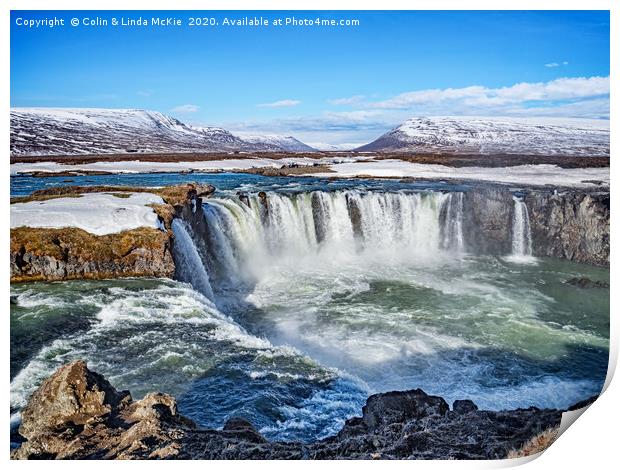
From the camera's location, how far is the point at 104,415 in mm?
5520

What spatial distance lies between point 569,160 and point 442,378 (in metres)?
14.0

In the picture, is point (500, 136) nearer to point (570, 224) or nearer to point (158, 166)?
point (570, 224)

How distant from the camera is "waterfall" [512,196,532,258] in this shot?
683 inches

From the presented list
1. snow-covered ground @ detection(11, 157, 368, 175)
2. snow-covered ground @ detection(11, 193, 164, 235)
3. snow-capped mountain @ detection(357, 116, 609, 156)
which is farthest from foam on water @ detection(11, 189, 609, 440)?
snow-covered ground @ detection(11, 157, 368, 175)

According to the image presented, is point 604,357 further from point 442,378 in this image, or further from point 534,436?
point 534,436

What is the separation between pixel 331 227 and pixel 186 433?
12375mm

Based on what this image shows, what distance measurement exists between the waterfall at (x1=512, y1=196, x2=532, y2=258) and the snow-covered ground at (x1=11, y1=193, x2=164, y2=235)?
519 inches

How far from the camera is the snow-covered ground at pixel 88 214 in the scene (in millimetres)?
8816

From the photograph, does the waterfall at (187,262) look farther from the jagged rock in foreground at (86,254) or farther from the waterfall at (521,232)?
the waterfall at (521,232)

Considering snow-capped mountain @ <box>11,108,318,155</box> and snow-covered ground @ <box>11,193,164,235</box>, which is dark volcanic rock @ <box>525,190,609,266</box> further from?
snow-covered ground @ <box>11,193,164,235</box>

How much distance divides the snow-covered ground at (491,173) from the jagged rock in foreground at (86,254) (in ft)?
41.9

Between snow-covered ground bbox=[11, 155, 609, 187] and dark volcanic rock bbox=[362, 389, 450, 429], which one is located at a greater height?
snow-covered ground bbox=[11, 155, 609, 187]

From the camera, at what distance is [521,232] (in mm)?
17453

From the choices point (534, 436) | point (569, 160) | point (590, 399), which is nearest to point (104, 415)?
point (534, 436)
